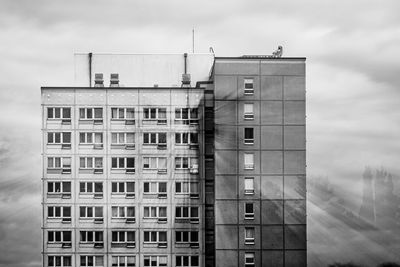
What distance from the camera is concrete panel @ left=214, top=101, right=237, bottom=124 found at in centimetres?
7506

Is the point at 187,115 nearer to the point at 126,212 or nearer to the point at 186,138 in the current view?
the point at 186,138

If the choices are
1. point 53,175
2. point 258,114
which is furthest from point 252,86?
point 53,175

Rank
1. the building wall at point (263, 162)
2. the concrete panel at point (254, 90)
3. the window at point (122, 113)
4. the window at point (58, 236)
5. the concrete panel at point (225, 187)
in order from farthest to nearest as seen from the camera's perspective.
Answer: the window at point (122, 113) → the window at point (58, 236) → the concrete panel at point (254, 90) → the concrete panel at point (225, 187) → the building wall at point (263, 162)

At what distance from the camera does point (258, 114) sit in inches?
2955

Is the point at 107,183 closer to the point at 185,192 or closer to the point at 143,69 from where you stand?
the point at 185,192

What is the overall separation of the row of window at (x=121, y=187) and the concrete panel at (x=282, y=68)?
1549 centimetres

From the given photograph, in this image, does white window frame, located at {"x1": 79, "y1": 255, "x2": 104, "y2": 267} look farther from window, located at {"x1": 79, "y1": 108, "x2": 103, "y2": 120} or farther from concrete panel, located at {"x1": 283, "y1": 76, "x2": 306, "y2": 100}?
concrete panel, located at {"x1": 283, "y1": 76, "x2": 306, "y2": 100}

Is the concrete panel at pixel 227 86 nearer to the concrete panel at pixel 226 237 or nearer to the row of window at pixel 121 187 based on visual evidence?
the row of window at pixel 121 187

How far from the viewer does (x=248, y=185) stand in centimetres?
7475

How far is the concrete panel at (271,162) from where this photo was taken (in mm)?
74688

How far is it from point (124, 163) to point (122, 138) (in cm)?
295

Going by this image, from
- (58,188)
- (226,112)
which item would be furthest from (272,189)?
(58,188)

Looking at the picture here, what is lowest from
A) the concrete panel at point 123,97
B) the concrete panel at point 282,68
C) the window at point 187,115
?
the window at point 187,115

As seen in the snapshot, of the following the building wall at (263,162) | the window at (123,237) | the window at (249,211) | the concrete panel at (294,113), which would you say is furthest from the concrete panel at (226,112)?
the window at (123,237)
